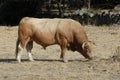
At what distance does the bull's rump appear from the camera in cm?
1425

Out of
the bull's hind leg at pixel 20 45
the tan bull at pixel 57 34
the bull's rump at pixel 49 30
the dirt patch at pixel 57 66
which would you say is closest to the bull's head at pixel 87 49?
the tan bull at pixel 57 34

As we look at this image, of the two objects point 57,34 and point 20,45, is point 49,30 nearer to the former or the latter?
point 57,34

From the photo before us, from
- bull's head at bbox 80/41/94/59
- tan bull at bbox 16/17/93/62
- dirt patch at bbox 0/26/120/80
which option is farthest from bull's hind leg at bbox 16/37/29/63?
bull's head at bbox 80/41/94/59

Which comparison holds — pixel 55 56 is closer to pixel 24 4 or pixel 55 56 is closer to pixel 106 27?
pixel 106 27

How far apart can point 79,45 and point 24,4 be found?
54.2 ft

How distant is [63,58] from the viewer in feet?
47.1

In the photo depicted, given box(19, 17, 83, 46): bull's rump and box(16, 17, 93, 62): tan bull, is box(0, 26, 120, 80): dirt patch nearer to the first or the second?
box(16, 17, 93, 62): tan bull

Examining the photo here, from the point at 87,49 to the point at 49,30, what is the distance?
4.33 ft

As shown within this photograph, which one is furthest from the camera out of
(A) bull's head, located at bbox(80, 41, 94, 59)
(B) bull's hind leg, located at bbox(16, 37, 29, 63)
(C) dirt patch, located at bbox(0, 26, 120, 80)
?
(B) bull's hind leg, located at bbox(16, 37, 29, 63)

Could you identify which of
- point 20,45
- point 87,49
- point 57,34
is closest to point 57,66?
point 57,34

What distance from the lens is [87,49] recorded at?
564 inches

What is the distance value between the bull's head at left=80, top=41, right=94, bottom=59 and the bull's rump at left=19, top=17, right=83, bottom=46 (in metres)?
0.49

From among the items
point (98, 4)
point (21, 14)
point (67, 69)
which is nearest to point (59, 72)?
point (67, 69)

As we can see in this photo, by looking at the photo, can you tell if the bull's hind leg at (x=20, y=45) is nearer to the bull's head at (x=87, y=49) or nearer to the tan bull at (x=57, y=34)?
the tan bull at (x=57, y=34)
